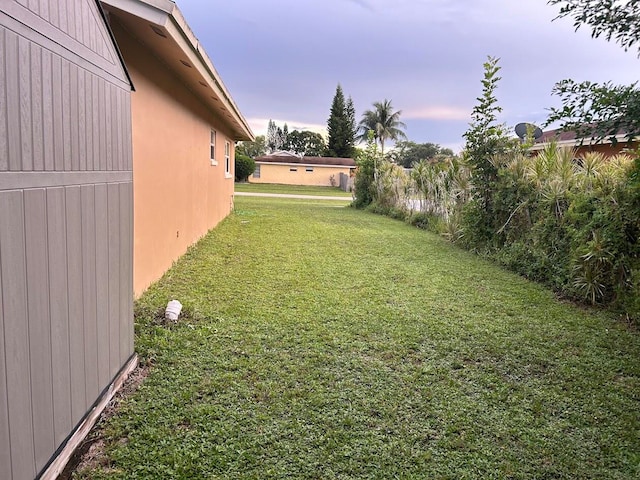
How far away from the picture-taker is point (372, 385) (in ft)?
10.7

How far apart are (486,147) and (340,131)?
140 ft

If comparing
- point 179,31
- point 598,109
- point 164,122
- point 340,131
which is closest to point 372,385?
point 598,109

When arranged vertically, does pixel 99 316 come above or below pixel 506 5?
below

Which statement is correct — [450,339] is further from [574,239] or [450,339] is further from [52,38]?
[52,38]

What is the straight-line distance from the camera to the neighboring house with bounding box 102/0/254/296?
415cm

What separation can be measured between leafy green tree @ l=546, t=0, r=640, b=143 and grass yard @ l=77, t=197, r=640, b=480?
177cm

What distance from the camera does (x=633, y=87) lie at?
2.29 meters

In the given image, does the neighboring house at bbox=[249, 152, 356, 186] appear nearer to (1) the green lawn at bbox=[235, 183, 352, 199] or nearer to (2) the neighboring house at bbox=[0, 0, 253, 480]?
(1) the green lawn at bbox=[235, 183, 352, 199]

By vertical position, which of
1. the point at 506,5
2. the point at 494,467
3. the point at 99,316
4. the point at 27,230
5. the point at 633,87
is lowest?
the point at 494,467

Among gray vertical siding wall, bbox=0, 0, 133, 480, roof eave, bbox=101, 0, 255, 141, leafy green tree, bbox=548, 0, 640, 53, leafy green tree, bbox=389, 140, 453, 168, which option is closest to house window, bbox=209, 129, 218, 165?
roof eave, bbox=101, 0, 255, 141

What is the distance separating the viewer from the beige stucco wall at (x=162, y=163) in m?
4.69

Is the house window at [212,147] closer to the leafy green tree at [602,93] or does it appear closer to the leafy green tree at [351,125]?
the leafy green tree at [602,93]

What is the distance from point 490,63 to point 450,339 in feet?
21.6

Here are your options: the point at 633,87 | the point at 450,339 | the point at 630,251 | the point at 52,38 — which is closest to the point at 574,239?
the point at 630,251
